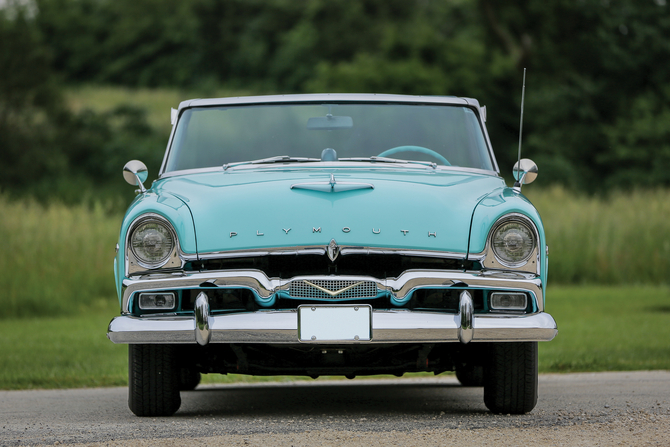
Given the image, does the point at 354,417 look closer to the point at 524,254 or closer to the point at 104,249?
the point at 524,254

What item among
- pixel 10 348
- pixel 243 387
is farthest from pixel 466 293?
pixel 10 348

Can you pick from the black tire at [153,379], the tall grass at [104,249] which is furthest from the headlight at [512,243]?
the tall grass at [104,249]

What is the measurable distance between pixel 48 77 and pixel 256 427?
34485 mm

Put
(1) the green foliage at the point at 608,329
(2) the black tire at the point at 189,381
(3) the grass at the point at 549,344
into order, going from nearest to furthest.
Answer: (2) the black tire at the point at 189,381 < (3) the grass at the point at 549,344 < (1) the green foliage at the point at 608,329

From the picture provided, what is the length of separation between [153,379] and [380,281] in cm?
135

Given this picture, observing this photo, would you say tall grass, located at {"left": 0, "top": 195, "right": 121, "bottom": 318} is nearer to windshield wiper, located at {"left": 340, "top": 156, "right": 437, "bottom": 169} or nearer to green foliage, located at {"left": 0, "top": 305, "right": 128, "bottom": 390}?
green foliage, located at {"left": 0, "top": 305, "right": 128, "bottom": 390}

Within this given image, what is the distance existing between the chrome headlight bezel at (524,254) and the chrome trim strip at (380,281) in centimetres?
6

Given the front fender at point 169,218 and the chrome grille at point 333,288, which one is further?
the front fender at point 169,218

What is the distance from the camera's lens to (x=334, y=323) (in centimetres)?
438

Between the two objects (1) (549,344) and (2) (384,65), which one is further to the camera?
(2) (384,65)

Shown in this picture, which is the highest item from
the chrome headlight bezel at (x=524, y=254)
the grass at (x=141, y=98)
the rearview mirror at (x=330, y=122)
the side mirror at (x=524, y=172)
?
the grass at (x=141, y=98)

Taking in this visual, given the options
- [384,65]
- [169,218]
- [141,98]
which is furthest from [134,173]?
[141,98]

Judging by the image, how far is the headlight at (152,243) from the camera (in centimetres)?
464

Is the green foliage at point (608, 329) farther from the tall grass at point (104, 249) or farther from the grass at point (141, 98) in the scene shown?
the grass at point (141, 98)
